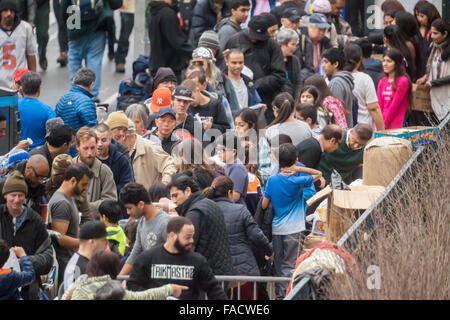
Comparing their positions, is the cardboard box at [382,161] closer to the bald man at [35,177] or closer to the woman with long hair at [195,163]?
the woman with long hair at [195,163]

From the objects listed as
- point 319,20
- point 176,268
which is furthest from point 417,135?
point 176,268

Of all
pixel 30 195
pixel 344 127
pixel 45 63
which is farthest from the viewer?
pixel 45 63

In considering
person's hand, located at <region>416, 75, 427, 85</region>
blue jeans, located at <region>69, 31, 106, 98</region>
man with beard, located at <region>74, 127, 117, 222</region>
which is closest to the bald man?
man with beard, located at <region>74, 127, 117, 222</region>

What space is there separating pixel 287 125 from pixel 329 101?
128 cm

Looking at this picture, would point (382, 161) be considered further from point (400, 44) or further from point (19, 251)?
point (400, 44)

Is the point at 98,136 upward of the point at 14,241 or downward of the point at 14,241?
upward

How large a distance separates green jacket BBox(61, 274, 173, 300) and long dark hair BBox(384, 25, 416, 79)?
7999mm

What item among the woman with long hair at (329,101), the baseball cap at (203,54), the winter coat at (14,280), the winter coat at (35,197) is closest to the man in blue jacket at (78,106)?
the baseball cap at (203,54)

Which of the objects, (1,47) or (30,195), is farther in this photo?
(1,47)

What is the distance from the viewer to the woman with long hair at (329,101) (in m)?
12.1

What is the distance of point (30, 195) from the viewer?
29.2 ft

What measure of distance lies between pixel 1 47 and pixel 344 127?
5.01 meters
